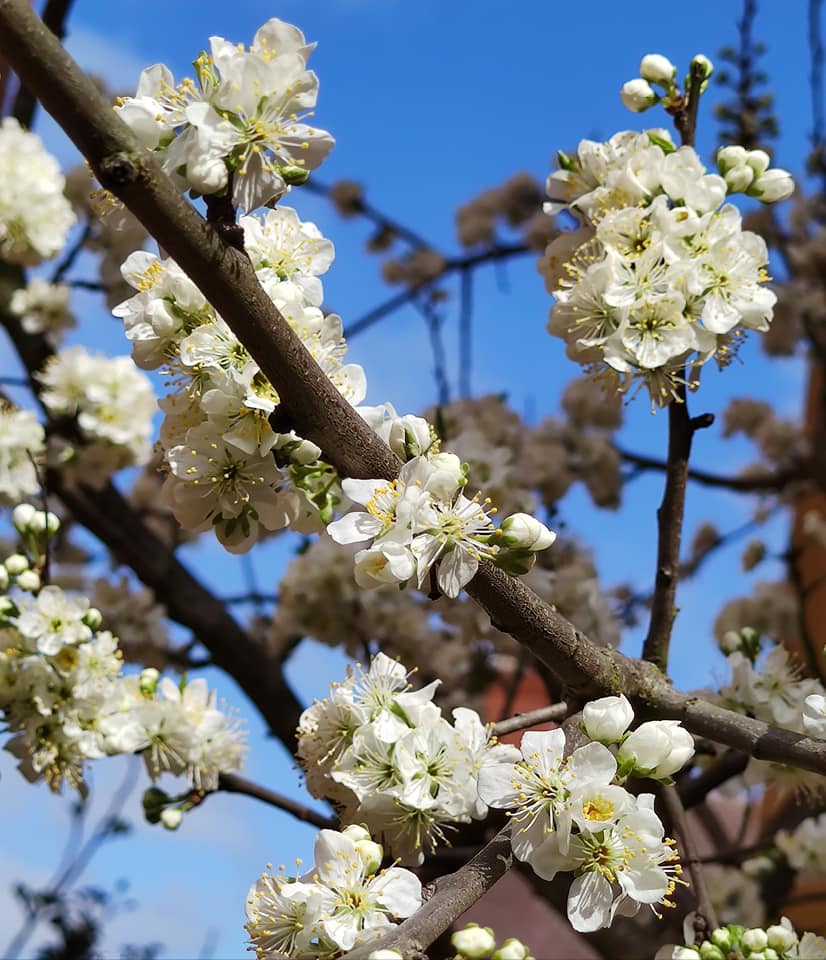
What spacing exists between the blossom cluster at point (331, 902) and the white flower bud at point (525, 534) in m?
0.33

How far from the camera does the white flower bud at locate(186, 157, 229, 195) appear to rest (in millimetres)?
1021

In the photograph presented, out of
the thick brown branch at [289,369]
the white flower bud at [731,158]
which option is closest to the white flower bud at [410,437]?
the thick brown branch at [289,369]

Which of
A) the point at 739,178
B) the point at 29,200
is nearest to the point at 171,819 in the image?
the point at 739,178

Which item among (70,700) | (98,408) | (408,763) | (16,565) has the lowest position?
(408,763)

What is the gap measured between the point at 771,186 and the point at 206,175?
0.91 meters

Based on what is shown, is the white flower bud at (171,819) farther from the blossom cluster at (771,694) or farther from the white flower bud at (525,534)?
the white flower bud at (525,534)

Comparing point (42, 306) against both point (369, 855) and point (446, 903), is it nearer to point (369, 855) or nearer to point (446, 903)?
point (369, 855)

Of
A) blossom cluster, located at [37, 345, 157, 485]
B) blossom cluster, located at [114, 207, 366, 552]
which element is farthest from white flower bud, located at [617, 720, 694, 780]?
blossom cluster, located at [37, 345, 157, 485]

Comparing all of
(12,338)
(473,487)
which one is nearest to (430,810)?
(473,487)

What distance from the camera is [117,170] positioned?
2.93ft

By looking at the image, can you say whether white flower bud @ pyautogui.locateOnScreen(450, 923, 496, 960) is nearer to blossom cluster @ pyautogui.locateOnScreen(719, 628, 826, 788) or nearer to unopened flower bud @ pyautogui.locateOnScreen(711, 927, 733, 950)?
unopened flower bud @ pyautogui.locateOnScreen(711, 927, 733, 950)

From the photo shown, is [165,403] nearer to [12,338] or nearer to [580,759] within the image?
[580,759]

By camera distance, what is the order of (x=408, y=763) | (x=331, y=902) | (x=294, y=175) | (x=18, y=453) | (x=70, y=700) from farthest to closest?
(x=18, y=453), (x=70, y=700), (x=408, y=763), (x=294, y=175), (x=331, y=902)

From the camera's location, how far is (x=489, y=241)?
5363mm
